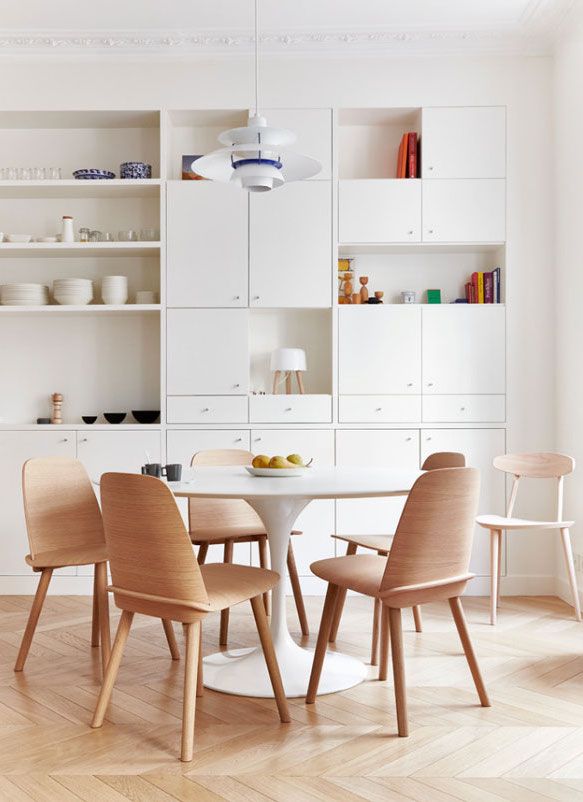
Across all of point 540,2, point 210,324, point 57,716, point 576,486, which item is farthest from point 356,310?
point 57,716

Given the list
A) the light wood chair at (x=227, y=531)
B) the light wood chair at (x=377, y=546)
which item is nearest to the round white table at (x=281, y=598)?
the light wood chair at (x=377, y=546)

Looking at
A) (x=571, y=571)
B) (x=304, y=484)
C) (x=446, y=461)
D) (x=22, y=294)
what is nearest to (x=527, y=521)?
(x=571, y=571)

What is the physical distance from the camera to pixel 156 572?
247cm

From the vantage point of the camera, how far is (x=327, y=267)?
4.70 m

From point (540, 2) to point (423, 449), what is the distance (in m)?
2.47

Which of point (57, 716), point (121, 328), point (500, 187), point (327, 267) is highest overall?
point (500, 187)

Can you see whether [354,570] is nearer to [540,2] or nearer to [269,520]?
[269,520]

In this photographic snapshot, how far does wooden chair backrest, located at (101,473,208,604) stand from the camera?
241 centimetres

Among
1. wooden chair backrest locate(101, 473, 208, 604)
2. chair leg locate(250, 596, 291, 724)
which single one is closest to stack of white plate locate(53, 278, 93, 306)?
wooden chair backrest locate(101, 473, 208, 604)

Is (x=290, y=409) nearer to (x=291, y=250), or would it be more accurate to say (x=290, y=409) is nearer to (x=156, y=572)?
(x=291, y=250)

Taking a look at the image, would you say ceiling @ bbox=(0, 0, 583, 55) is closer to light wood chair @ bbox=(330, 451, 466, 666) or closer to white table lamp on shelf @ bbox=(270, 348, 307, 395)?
white table lamp on shelf @ bbox=(270, 348, 307, 395)

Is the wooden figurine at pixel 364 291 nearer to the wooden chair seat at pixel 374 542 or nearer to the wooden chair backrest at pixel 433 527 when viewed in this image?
the wooden chair seat at pixel 374 542

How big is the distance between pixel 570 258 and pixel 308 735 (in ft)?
9.89

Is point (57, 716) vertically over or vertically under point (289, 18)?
under
